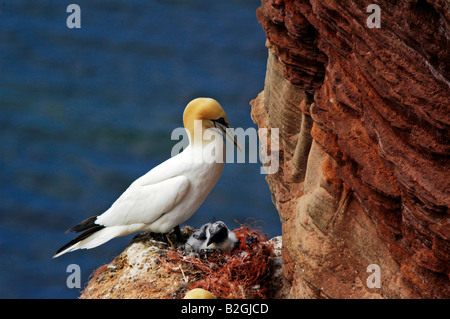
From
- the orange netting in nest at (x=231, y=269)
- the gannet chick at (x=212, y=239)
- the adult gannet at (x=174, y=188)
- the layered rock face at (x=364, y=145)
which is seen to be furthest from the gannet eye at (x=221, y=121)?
the orange netting in nest at (x=231, y=269)

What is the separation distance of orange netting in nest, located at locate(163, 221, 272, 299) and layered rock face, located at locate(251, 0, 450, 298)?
35 centimetres

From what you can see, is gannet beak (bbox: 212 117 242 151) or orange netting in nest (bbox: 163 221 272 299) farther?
gannet beak (bbox: 212 117 242 151)

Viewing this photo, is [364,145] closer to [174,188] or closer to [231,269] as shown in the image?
[231,269]

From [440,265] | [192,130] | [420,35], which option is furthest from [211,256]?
[420,35]

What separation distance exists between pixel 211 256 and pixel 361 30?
2657mm

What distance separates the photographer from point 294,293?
538 cm

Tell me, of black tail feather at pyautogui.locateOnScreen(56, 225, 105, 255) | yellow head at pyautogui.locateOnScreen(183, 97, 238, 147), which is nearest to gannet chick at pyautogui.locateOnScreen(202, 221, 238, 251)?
yellow head at pyautogui.locateOnScreen(183, 97, 238, 147)

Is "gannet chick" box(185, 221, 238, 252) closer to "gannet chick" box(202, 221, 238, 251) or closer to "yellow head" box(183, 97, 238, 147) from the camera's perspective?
"gannet chick" box(202, 221, 238, 251)

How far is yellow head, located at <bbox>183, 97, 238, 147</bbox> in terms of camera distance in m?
6.07

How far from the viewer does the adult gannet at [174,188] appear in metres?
6.12

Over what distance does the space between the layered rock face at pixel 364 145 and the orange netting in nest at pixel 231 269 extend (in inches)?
13.8

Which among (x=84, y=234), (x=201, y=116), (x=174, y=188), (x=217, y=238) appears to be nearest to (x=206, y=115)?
(x=201, y=116)

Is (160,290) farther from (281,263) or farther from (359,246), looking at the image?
(359,246)

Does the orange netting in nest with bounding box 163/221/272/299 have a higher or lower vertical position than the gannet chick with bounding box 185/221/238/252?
lower
